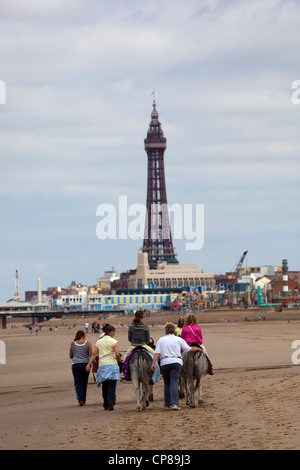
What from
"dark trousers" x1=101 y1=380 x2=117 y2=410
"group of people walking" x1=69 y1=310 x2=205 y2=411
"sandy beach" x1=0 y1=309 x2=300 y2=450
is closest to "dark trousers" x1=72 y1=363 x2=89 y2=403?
"sandy beach" x1=0 y1=309 x2=300 y2=450

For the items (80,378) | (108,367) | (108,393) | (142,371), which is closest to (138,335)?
(142,371)

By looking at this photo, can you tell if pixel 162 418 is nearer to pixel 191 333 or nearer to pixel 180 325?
pixel 191 333

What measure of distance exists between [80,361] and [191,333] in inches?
82.8

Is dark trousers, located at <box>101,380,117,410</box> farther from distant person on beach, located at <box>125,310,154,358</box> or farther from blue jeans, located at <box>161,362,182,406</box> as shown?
blue jeans, located at <box>161,362,182,406</box>

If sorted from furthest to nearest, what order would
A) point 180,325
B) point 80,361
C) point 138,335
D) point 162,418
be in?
point 180,325, point 80,361, point 138,335, point 162,418

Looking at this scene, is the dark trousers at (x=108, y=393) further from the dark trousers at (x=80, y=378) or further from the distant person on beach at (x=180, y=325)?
the distant person on beach at (x=180, y=325)

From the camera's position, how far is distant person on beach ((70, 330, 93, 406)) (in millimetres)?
15336

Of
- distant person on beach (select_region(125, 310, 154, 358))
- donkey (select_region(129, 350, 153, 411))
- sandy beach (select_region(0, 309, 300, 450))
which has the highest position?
distant person on beach (select_region(125, 310, 154, 358))

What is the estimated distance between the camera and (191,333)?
47.8ft

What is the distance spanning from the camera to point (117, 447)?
9.66 meters

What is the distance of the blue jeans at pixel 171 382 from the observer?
1367 centimetres

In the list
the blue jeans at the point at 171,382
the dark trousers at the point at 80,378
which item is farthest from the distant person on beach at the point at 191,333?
the dark trousers at the point at 80,378
